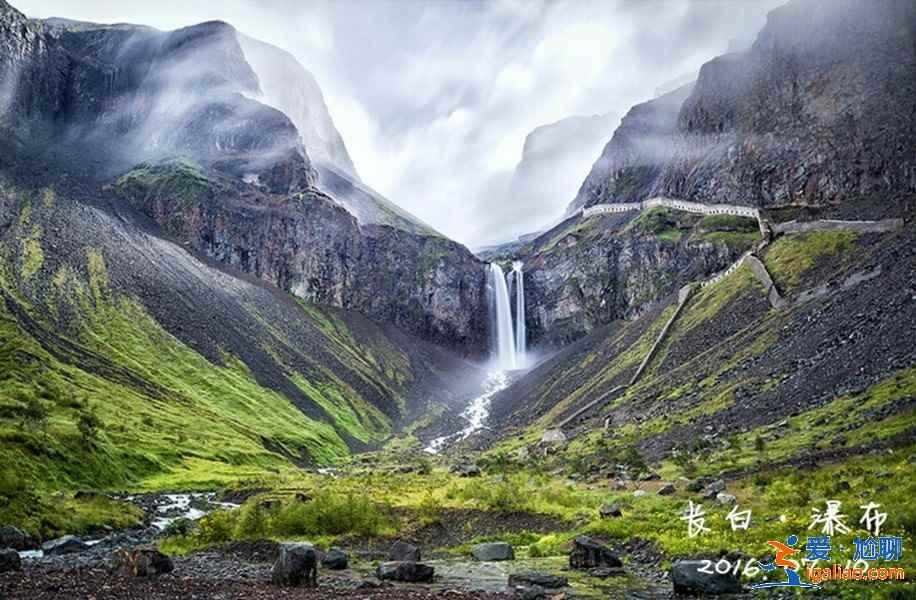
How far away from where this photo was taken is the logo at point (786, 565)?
18.1m

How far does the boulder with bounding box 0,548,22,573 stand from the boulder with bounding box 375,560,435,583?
576 inches

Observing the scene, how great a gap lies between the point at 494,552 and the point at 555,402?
90.2 m

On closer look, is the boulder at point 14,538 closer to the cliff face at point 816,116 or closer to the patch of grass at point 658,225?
the cliff face at point 816,116

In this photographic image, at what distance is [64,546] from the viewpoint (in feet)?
119

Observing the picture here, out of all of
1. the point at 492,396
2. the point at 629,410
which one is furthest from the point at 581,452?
the point at 492,396

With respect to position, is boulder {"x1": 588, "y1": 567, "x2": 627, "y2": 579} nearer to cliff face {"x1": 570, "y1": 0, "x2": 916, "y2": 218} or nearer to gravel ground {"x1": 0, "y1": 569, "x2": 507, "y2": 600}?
gravel ground {"x1": 0, "y1": 569, "x2": 507, "y2": 600}

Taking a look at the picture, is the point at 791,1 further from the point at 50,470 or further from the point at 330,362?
the point at 50,470

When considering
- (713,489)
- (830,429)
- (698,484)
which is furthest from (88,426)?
(830,429)

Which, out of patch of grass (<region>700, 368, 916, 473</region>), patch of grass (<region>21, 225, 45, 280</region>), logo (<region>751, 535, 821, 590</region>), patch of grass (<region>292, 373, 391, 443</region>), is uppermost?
patch of grass (<region>21, 225, 45, 280</region>)

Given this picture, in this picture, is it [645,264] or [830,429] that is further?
[645,264]

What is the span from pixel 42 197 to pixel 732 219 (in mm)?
172867

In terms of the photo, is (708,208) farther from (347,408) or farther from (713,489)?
(713,489)

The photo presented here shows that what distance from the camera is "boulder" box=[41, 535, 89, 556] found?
3541 centimetres

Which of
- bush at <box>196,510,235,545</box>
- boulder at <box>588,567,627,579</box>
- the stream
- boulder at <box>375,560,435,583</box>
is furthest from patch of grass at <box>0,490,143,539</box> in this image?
the stream
